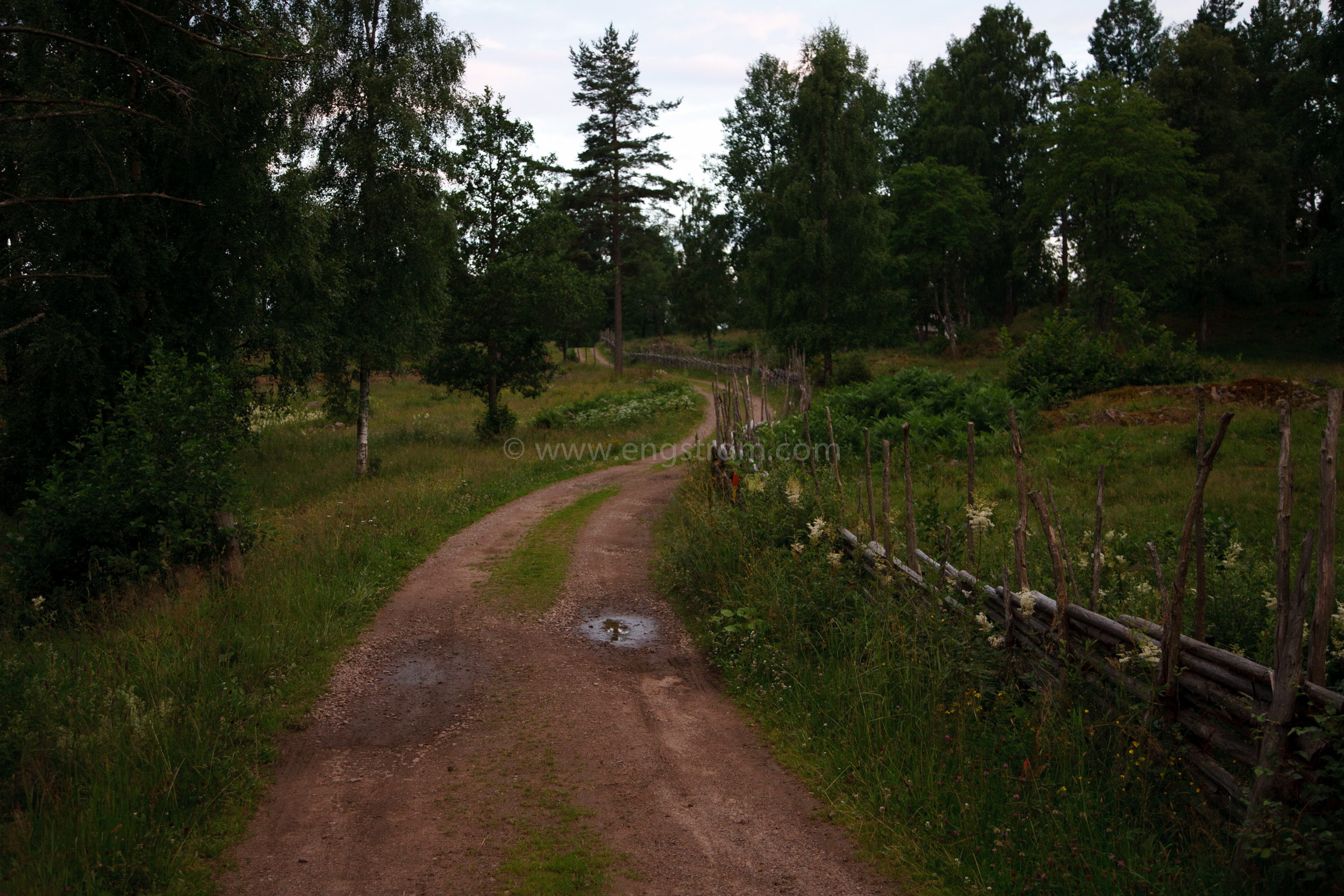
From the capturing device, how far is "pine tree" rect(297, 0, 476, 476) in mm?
17984

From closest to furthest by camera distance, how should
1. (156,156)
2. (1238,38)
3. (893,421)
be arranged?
(156,156), (893,421), (1238,38)

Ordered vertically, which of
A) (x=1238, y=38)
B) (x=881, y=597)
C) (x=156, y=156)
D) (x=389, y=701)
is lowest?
(x=389, y=701)

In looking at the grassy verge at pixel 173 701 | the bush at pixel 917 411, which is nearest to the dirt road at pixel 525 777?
the grassy verge at pixel 173 701

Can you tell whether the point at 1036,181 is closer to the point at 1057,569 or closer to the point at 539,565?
the point at 539,565

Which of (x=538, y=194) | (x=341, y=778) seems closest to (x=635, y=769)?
(x=341, y=778)

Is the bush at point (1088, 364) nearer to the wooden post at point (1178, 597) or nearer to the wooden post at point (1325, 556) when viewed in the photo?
the wooden post at point (1178, 597)

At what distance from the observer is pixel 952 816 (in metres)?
4.79

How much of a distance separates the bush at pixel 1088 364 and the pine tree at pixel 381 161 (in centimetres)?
1502

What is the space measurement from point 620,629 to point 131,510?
5948 millimetres

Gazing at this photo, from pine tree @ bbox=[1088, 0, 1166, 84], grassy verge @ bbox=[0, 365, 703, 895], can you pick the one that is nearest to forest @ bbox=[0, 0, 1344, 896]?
grassy verge @ bbox=[0, 365, 703, 895]

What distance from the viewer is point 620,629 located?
8938mm

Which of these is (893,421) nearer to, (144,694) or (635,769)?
(635,769)

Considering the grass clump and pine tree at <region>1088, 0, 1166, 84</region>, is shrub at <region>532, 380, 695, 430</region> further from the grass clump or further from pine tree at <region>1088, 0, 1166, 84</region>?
pine tree at <region>1088, 0, 1166, 84</region>

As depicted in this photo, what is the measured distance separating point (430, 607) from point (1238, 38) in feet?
180
